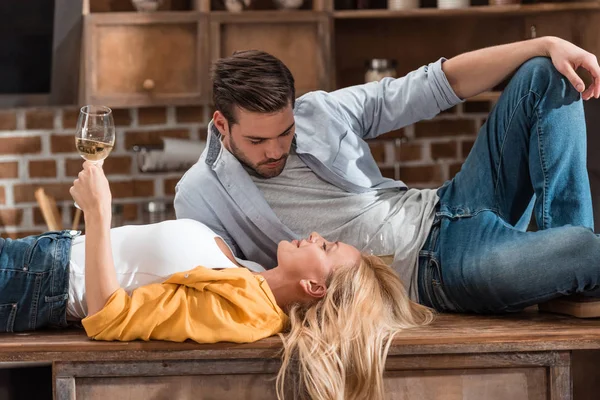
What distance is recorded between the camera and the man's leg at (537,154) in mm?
2125

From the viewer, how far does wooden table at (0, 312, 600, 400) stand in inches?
73.9

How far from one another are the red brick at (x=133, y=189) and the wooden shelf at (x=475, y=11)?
1.03m

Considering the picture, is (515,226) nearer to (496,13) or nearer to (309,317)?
(309,317)

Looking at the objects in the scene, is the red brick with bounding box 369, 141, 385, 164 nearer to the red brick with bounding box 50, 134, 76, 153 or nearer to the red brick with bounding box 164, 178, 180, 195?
the red brick with bounding box 164, 178, 180, 195

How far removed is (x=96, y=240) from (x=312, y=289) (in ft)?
1.64

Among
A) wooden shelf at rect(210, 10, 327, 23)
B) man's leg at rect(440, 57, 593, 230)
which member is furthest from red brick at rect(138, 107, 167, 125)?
man's leg at rect(440, 57, 593, 230)

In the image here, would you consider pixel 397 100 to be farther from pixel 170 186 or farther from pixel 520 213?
pixel 170 186

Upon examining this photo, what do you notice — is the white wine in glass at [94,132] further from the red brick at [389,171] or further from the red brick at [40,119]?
the red brick at [389,171]

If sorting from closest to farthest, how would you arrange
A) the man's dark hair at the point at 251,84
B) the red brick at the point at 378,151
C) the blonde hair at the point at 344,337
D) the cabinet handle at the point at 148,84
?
the blonde hair at the point at 344,337 < the man's dark hair at the point at 251,84 < the cabinet handle at the point at 148,84 < the red brick at the point at 378,151

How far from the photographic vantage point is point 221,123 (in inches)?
92.4

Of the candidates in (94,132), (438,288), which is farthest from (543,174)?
(94,132)

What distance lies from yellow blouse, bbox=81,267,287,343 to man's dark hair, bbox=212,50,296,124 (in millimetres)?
504

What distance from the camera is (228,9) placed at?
11.1ft

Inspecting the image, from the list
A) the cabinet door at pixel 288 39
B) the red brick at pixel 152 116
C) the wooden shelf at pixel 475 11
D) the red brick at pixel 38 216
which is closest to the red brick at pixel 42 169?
the red brick at pixel 38 216
